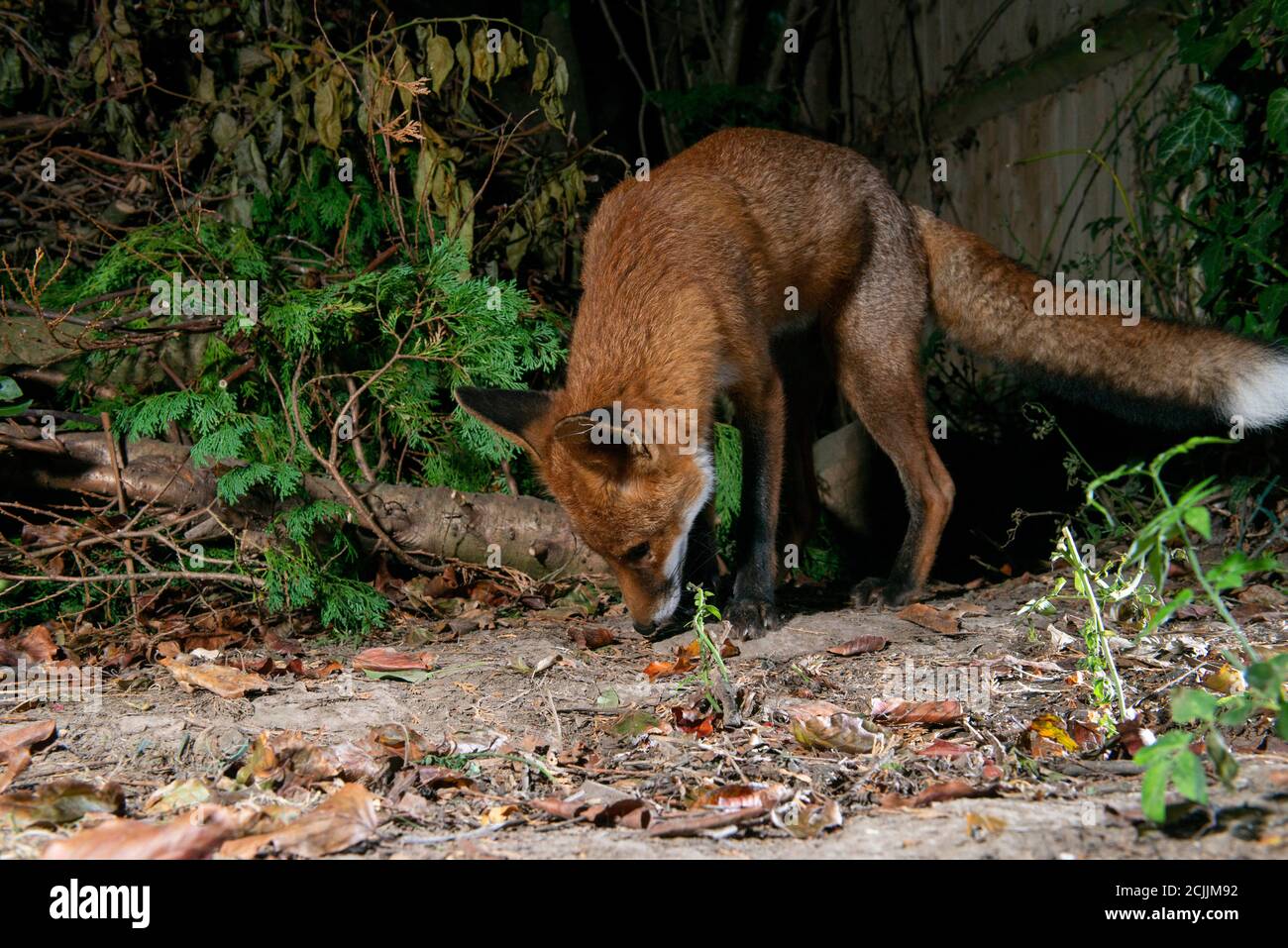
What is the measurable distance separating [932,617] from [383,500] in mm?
2357

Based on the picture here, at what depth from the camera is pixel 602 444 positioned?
333 centimetres

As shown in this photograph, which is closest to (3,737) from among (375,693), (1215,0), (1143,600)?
(375,693)

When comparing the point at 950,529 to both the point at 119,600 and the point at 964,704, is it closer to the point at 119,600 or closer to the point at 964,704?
the point at 964,704

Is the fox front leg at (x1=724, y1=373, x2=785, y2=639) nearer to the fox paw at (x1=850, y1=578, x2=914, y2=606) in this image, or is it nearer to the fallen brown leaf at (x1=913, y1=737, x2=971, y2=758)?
the fox paw at (x1=850, y1=578, x2=914, y2=606)

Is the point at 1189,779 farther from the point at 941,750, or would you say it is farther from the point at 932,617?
the point at 932,617

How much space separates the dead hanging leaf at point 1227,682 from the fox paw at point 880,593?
172 cm

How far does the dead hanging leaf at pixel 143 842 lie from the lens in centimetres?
180

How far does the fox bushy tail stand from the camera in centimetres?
360

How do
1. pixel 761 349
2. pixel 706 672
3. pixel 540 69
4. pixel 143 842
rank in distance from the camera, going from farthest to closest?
pixel 540 69 → pixel 761 349 → pixel 706 672 → pixel 143 842

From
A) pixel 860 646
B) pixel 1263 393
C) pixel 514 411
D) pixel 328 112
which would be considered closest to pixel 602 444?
pixel 514 411

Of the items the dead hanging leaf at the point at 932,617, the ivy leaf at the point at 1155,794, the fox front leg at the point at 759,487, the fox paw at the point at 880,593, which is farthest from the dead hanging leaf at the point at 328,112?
the ivy leaf at the point at 1155,794

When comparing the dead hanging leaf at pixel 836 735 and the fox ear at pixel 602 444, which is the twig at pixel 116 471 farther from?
the dead hanging leaf at pixel 836 735

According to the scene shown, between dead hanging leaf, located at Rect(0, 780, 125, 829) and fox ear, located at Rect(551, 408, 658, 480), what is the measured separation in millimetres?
1645

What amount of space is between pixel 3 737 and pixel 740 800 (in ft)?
6.10
